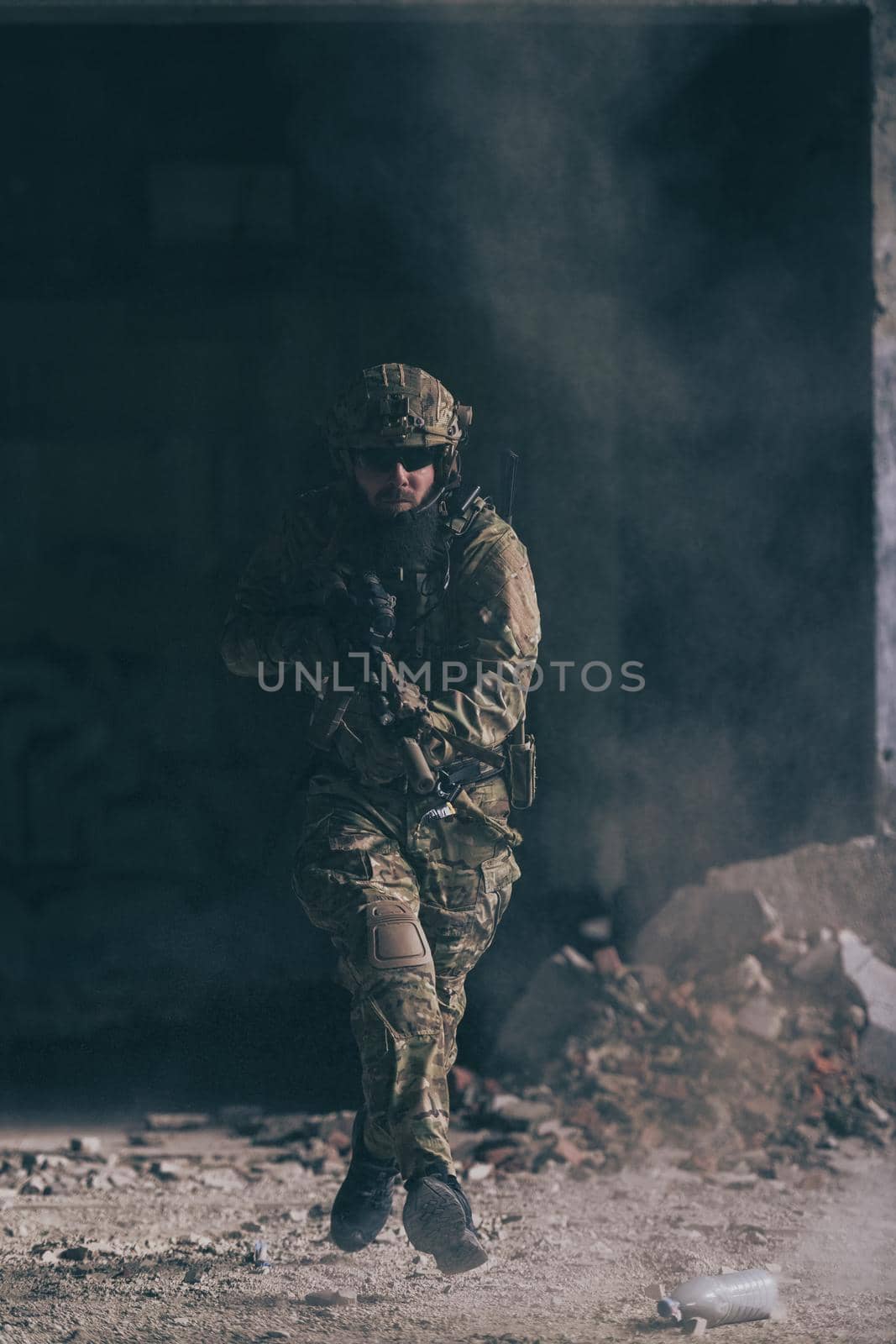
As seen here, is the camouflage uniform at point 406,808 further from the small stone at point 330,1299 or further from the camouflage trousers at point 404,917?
the small stone at point 330,1299

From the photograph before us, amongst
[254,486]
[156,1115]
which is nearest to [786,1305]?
[156,1115]

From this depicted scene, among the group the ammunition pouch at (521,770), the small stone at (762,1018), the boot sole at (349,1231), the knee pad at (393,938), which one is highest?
the ammunition pouch at (521,770)

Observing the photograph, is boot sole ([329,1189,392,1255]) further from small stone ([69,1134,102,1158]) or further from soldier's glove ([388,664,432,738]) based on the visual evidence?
small stone ([69,1134,102,1158])

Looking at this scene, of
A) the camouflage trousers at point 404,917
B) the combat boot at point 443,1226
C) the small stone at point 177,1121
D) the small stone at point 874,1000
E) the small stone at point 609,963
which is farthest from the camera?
the small stone at point 609,963

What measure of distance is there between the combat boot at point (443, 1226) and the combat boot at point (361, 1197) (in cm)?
50

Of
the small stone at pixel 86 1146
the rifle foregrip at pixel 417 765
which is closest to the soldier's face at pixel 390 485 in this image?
the rifle foregrip at pixel 417 765

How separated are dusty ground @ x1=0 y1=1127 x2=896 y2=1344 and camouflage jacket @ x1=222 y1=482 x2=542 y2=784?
4.89ft

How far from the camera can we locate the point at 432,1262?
4898mm

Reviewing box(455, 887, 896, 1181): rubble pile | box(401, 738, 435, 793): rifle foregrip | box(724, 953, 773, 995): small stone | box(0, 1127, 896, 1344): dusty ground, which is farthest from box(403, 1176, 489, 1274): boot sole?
box(724, 953, 773, 995): small stone

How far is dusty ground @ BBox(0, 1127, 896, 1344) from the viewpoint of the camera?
4.43 metres

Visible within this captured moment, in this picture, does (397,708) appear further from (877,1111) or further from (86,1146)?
(877,1111)

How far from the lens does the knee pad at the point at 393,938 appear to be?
169 inches

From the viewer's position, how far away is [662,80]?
627cm

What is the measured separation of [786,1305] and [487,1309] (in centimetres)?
84
